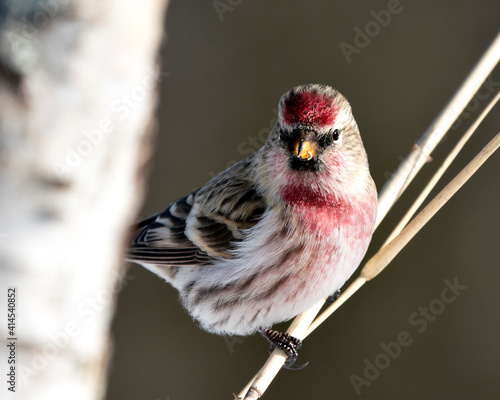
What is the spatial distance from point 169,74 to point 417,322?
253cm

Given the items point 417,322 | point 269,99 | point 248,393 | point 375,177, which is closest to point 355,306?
point 417,322

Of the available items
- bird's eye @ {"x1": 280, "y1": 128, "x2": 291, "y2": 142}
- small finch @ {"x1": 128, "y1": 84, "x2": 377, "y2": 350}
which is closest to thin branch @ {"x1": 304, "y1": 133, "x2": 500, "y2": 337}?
small finch @ {"x1": 128, "y1": 84, "x2": 377, "y2": 350}

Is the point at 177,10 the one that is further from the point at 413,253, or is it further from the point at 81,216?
the point at 81,216

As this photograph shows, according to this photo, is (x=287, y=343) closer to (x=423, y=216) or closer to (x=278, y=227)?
(x=278, y=227)

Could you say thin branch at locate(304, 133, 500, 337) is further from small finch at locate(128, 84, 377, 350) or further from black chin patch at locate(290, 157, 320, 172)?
black chin patch at locate(290, 157, 320, 172)

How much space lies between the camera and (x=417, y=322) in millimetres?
4355

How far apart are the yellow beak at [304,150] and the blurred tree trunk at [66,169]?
82cm

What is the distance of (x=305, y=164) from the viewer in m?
2.15

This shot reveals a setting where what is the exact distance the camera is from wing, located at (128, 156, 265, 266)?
2.66m

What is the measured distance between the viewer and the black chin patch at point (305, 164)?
2.14 m

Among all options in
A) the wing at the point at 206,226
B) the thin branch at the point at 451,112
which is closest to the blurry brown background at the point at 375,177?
the wing at the point at 206,226

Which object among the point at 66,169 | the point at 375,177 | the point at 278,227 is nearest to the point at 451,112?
the point at 278,227

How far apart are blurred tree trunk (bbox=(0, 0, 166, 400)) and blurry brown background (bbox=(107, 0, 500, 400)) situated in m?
3.06

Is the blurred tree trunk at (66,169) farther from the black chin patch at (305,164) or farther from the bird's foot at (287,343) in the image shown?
the bird's foot at (287,343)
